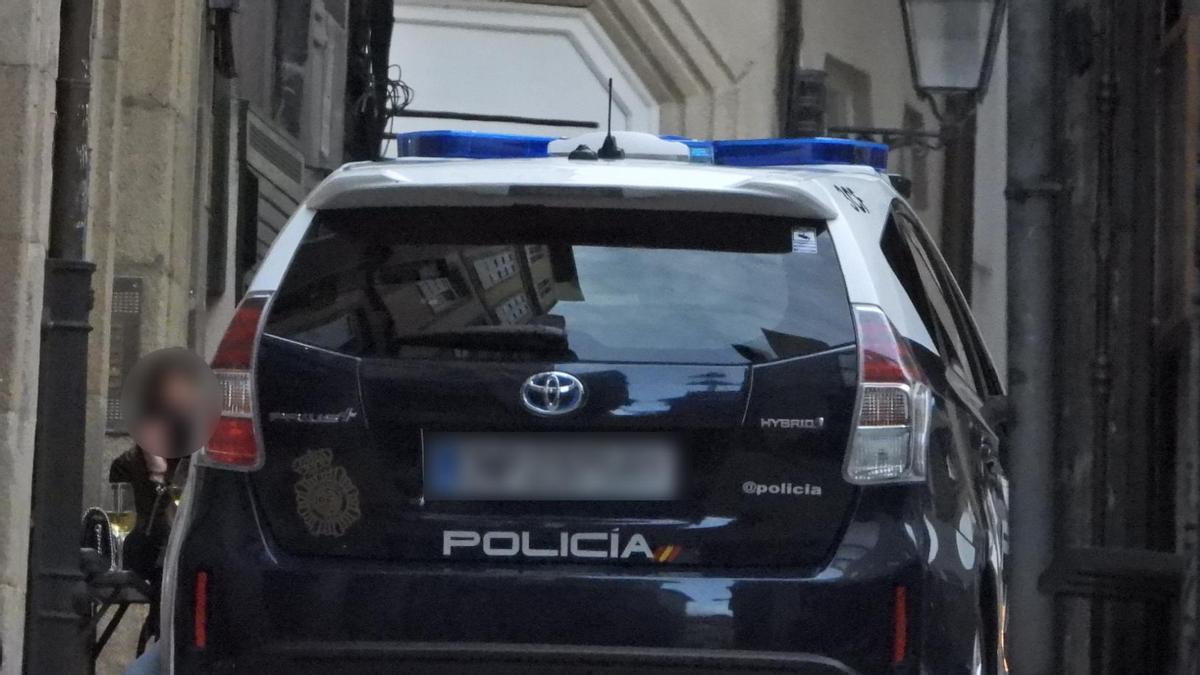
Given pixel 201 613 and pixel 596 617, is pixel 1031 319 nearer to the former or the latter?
pixel 596 617

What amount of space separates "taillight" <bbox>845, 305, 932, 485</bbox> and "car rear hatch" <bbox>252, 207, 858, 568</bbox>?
0.03 meters

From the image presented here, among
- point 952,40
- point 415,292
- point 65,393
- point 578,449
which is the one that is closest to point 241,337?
point 415,292

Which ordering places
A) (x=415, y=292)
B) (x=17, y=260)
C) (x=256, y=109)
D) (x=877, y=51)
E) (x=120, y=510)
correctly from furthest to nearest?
(x=877, y=51) → (x=256, y=109) → (x=120, y=510) → (x=17, y=260) → (x=415, y=292)

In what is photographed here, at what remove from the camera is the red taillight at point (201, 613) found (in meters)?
4.79

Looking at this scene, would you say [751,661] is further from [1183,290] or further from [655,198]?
[1183,290]

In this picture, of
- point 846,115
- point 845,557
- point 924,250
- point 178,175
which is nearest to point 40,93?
point 178,175

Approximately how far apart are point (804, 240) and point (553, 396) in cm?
63

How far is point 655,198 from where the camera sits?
4.84 m

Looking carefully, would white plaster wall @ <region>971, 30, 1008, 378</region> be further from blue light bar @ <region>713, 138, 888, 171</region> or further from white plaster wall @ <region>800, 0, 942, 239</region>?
blue light bar @ <region>713, 138, 888, 171</region>

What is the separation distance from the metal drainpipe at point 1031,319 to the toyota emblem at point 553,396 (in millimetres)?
2265

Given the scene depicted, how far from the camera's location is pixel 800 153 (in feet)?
19.4

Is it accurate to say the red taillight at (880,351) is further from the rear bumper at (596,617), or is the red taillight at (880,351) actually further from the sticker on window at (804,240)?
the rear bumper at (596,617)

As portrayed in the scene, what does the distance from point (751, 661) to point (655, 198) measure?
95 centimetres

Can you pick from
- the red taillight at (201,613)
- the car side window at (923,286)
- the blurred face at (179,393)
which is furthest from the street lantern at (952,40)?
the red taillight at (201,613)
